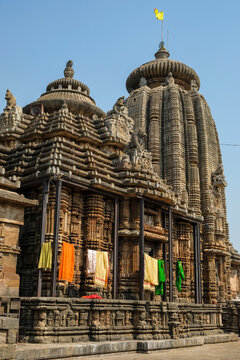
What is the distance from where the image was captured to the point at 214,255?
33.2m

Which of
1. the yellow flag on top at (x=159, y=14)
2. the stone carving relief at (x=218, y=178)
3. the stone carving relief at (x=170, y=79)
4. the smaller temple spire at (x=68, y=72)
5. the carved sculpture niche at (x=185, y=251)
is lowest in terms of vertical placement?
the carved sculpture niche at (x=185, y=251)

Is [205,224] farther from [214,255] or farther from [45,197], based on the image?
[45,197]

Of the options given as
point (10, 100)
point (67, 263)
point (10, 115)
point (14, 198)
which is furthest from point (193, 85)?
point (14, 198)

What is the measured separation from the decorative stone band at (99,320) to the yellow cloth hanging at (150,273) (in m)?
1.77

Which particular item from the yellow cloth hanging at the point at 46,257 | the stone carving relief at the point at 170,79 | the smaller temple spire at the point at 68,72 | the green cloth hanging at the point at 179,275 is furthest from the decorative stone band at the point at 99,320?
the stone carving relief at the point at 170,79

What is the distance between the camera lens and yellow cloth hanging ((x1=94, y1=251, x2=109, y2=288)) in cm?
1972

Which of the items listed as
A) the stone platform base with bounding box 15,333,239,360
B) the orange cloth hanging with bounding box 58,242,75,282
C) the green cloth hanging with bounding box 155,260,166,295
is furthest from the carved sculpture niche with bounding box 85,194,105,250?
the stone platform base with bounding box 15,333,239,360

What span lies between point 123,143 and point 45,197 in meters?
7.96

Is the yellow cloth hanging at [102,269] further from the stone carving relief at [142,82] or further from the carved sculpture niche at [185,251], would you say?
the stone carving relief at [142,82]

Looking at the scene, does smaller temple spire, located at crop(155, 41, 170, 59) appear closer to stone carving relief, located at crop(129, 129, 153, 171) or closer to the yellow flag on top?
the yellow flag on top

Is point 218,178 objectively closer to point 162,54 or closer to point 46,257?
point 162,54

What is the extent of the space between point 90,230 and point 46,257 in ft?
12.7

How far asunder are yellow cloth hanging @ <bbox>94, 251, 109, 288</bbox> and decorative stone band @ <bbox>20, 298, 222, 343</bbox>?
222 centimetres

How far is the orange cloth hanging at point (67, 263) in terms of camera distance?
1802 cm
